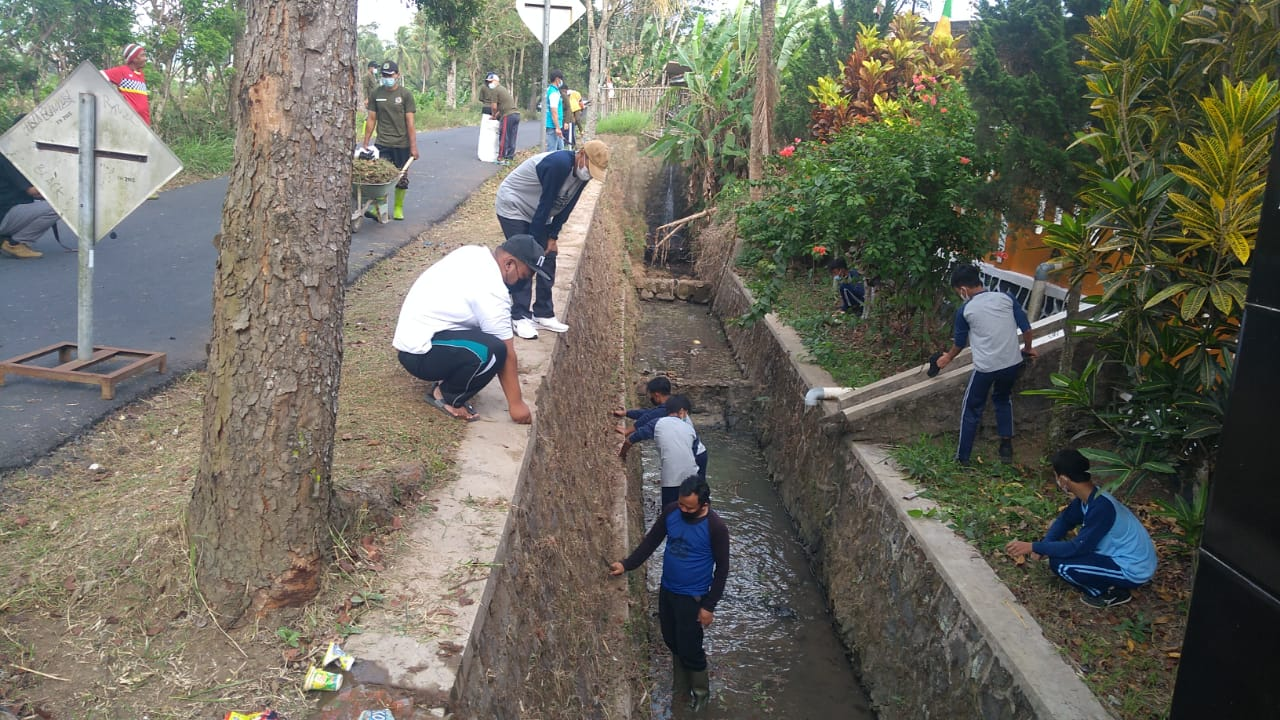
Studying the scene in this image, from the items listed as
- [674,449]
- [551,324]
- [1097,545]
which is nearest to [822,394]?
[674,449]

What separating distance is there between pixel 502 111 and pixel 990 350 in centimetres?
1172

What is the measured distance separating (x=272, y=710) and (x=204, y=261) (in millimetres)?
7364

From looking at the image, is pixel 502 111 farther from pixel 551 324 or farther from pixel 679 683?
pixel 679 683

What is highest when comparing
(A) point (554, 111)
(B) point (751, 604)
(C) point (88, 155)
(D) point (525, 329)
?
(A) point (554, 111)

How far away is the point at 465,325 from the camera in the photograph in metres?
5.59

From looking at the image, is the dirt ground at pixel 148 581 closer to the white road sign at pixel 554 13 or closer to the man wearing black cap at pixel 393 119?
the man wearing black cap at pixel 393 119

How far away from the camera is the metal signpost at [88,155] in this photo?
16.8ft

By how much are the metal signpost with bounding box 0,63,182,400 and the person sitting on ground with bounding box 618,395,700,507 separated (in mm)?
3707

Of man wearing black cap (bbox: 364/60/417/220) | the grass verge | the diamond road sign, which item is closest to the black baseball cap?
the diamond road sign

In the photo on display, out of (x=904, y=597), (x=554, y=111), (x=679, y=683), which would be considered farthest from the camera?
(x=554, y=111)

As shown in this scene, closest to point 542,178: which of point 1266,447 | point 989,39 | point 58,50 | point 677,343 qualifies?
point 989,39

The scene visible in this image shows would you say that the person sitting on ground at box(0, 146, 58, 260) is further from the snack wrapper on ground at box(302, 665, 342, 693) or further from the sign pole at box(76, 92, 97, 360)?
the snack wrapper on ground at box(302, 665, 342, 693)

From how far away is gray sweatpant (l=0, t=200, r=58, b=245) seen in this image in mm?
8688

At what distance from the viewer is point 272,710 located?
2.92 meters
